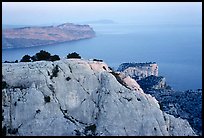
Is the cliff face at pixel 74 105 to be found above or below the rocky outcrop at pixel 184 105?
above

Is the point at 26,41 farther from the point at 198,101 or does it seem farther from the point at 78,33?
the point at 198,101

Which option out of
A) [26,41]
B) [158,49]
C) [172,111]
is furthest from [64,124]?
[26,41]

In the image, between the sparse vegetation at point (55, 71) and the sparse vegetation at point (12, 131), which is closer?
the sparse vegetation at point (12, 131)

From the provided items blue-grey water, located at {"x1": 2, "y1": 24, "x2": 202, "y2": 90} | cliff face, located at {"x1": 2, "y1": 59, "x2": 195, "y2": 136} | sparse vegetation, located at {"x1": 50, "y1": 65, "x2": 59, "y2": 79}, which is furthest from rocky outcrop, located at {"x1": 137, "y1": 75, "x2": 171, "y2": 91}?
sparse vegetation, located at {"x1": 50, "y1": 65, "x2": 59, "y2": 79}

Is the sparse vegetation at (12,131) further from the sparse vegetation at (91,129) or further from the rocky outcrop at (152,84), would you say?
the rocky outcrop at (152,84)

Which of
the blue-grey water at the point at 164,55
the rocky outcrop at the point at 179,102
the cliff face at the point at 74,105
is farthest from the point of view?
the blue-grey water at the point at 164,55

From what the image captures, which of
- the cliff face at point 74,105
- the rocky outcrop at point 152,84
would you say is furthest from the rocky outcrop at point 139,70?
the cliff face at point 74,105
